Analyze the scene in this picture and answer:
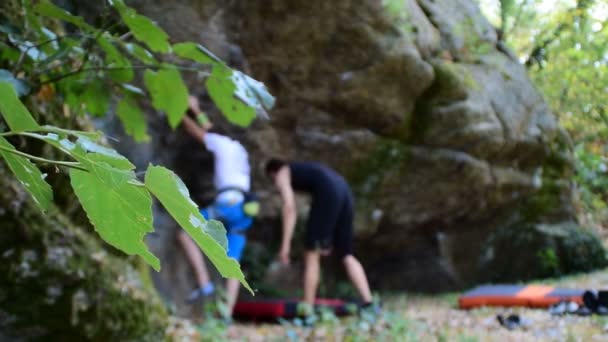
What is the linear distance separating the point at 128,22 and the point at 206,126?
3872 mm

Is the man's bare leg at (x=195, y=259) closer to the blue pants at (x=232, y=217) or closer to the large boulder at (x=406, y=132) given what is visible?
the large boulder at (x=406, y=132)

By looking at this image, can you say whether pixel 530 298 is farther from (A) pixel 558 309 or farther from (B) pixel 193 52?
(B) pixel 193 52

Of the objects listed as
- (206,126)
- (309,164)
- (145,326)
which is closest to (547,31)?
(309,164)

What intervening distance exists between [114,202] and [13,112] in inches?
4.5

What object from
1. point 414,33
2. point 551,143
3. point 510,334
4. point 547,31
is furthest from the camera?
point 551,143

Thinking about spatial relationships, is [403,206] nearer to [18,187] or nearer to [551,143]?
[551,143]

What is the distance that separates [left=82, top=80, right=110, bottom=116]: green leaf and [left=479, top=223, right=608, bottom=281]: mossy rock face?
5.28 metres

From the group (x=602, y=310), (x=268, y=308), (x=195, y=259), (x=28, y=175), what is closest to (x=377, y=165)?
(x=268, y=308)

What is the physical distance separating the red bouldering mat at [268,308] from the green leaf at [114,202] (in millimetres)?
4016

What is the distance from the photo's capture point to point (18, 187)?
1588mm

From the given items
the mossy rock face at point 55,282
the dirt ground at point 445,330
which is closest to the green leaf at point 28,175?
the mossy rock face at point 55,282

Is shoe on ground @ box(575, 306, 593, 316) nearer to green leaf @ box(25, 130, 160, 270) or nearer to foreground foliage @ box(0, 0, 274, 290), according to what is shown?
foreground foliage @ box(0, 0, 274, 290)

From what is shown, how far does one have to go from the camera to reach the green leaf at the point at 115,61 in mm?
1155

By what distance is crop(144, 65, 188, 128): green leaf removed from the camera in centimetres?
121
